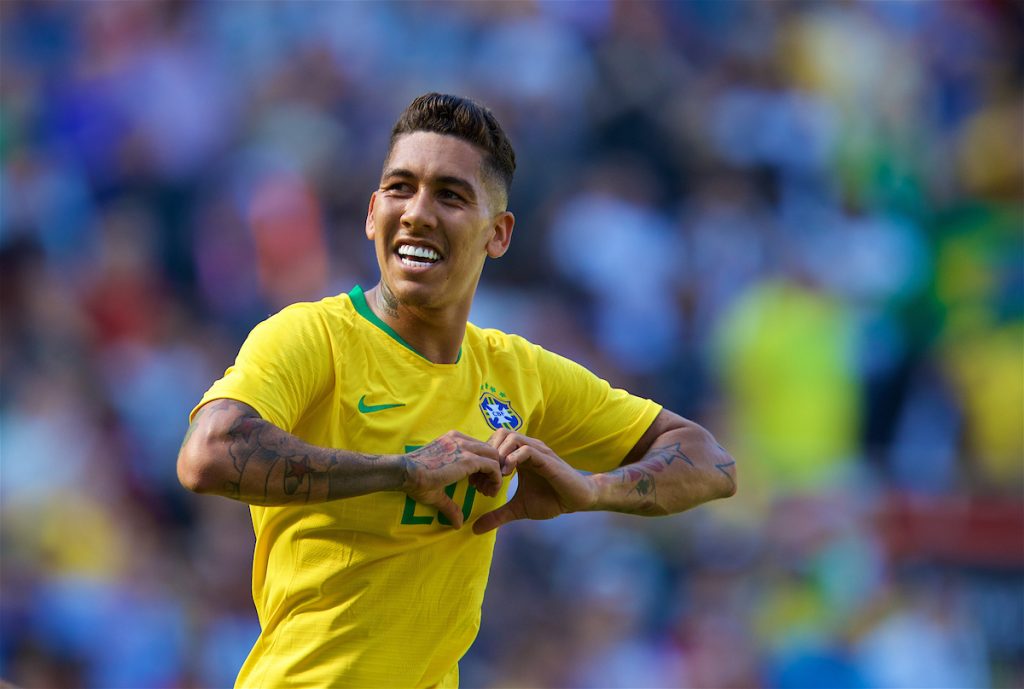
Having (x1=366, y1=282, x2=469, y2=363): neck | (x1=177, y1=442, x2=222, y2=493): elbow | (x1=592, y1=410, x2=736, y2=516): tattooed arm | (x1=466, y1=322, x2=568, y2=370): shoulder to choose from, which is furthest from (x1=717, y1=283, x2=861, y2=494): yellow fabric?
(x1=177, y1=442, x2=222, y2=493): elbow

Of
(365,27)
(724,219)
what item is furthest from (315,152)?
(724,219)

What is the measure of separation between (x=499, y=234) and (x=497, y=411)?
60 cm

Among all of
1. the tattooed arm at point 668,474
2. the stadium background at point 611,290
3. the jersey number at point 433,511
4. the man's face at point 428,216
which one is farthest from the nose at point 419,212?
the stadium background at point 611,290

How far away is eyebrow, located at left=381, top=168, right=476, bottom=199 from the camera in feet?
13.5

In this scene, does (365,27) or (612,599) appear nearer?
(612,599)

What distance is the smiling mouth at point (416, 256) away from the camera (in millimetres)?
4090

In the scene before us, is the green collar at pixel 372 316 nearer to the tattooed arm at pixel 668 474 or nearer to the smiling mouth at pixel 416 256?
the smiling mouth at pixel 416 256

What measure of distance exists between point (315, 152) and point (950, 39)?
20.2 ft

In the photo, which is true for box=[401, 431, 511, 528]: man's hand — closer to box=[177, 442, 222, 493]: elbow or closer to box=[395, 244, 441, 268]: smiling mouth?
box=[177, 442, 222, 493]: elbow

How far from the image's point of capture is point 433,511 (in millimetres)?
3916

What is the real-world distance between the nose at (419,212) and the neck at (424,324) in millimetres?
225

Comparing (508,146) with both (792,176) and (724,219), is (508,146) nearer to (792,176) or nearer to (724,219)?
(724,219)

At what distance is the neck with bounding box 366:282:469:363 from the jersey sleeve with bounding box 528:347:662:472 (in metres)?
0.42

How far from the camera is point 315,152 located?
11.5 meters
